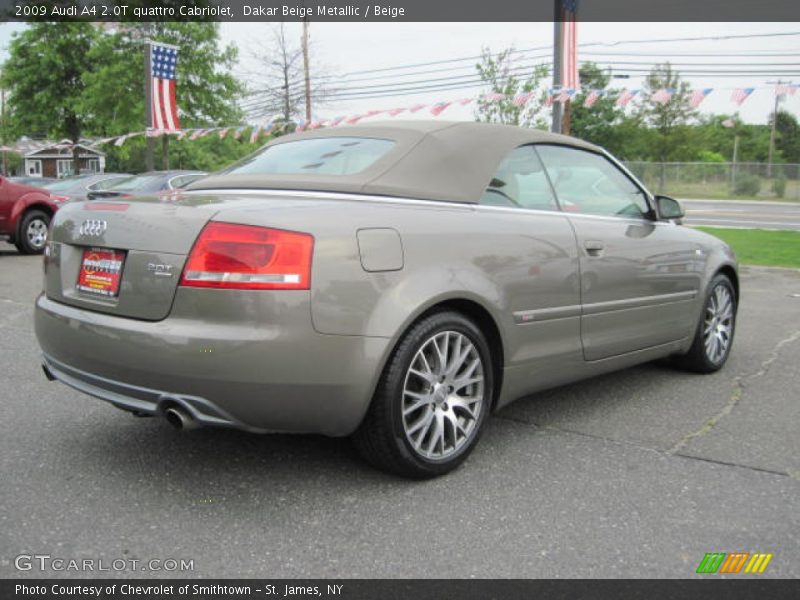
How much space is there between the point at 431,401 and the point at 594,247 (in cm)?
132

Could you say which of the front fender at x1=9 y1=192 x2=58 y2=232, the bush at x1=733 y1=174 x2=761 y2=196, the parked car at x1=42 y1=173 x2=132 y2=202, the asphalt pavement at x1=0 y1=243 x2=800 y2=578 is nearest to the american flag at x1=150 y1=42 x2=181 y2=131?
the parked car at x1=42 y1=173 x2=132 y2=202

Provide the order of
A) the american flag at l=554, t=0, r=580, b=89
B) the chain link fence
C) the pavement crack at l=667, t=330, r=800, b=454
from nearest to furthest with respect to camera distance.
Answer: the pavement crack at l=667, t=330, r=800, b=454, the american flag at l=554, t=0, r=580, b=89, the chain link fence

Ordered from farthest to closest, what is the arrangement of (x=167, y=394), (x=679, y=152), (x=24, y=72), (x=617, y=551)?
(x=679, y=152) → (x=24, y=72) → (x=167, y=394) → (x=617, y=551)

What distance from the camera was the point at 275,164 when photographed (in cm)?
375

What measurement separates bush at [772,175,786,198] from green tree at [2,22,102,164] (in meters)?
33.9

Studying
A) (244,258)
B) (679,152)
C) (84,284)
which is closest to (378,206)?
(244,258)

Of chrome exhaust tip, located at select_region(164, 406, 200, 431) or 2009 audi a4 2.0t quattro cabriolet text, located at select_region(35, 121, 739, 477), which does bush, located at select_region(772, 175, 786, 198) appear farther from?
chrome exhaust tip, located at select_region(164, 406, 200, 431)

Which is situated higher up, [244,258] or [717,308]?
[244,258]

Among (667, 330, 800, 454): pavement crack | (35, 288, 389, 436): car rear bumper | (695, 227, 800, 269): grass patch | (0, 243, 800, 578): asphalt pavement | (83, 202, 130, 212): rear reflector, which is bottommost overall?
(695, 227, 800, 269): grass patch

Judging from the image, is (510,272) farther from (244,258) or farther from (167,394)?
(167,394)

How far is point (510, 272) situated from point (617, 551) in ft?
4.22

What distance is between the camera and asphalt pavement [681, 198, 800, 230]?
23.3 m

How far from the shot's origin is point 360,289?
9.12 ft

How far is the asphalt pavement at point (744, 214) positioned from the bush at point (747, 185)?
Result: 6.81 ft
